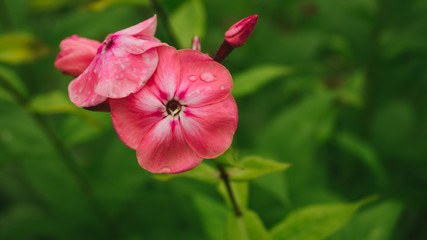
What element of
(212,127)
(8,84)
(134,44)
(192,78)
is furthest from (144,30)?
(8,84)

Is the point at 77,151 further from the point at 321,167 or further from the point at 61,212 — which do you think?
the point at 321,167

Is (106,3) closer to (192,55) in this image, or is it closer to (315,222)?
(192,55)

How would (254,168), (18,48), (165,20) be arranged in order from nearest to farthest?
(254,168) < (165,20) < (18,48)

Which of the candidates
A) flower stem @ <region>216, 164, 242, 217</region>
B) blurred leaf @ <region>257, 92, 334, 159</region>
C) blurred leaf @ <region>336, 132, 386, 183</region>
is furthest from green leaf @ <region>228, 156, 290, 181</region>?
blurred leaf @ <region>336, 132, 386, 183</region>

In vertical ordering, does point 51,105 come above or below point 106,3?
below

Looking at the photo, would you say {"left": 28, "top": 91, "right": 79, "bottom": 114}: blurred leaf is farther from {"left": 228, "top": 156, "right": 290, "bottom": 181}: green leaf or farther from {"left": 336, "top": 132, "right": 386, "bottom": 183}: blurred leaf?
{"left": 336, "top": 132, "right": 386, "bottom": 183}: blurred leaf

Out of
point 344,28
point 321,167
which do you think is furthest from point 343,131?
point 344,28
